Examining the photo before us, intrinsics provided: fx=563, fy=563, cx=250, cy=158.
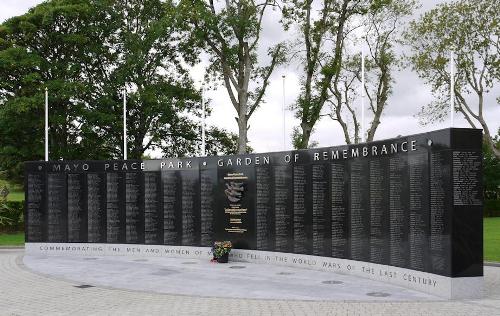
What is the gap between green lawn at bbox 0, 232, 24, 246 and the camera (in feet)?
96.5

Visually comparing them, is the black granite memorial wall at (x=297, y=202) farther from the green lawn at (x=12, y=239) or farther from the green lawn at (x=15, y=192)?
the green lawn at (x=15, y=192)

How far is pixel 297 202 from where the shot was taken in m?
19.2

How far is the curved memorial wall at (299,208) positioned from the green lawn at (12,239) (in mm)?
5693

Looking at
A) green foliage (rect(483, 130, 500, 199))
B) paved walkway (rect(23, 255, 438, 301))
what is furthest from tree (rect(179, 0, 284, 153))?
green foliage (rect(483, 130, 500, 199))

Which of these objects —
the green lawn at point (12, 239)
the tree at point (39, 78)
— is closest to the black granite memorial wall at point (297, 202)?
the green lawn at point (12, 239)

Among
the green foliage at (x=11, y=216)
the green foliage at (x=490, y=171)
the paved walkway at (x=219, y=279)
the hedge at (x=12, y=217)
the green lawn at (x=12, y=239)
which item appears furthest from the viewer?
the green foliage at (x=490, y=171)

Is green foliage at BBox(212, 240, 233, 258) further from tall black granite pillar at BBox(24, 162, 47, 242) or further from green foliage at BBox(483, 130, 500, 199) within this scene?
green foliage at BBox(483, 130, 500, 199)

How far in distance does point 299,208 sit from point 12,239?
19800 mm

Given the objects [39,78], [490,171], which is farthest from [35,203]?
[490,171]

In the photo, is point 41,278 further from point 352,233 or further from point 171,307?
point 352,233

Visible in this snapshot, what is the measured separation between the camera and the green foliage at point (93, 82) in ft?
117

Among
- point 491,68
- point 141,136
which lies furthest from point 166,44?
point 491,68

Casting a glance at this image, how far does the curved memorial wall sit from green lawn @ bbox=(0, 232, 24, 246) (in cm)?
569

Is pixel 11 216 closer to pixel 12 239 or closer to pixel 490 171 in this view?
pixel 12 239
